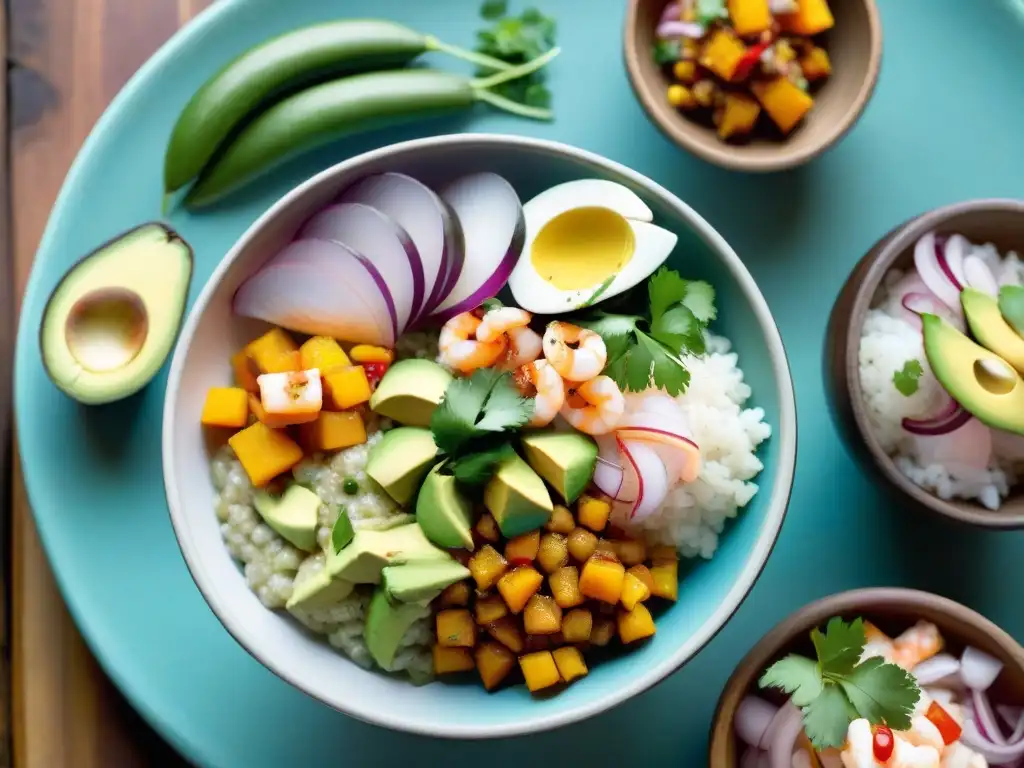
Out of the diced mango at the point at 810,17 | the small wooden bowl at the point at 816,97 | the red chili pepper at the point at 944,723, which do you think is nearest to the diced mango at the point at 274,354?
the small wooden bowl at the point at 816,97

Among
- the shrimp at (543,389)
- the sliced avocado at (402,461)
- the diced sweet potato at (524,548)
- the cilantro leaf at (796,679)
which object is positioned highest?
the shrimp at (543,389)

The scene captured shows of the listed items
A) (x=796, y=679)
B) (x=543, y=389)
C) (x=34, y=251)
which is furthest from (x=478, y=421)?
(x=34, y=251)

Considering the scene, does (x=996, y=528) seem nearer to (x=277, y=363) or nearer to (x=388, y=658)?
(x=388, y=658)

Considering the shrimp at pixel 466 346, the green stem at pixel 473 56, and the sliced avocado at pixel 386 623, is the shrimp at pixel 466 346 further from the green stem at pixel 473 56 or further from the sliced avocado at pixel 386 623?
the green stem at pixel 473 56

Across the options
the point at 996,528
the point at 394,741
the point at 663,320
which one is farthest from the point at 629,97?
the point at 394,741

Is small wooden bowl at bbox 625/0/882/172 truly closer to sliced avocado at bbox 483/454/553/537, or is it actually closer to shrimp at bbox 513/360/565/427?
shrimp at bbox 513/360/565/427

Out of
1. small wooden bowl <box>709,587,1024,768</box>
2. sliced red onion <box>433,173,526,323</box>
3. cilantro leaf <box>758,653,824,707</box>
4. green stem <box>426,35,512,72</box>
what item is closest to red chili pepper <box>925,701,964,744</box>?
small wooden bowl <box>709,587,1024,768</box>
